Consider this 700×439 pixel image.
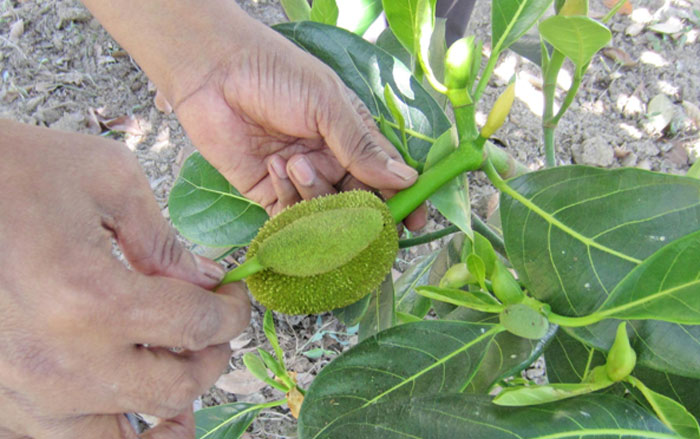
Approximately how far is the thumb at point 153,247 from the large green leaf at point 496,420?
0.74 feet

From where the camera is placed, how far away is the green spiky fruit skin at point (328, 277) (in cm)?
59

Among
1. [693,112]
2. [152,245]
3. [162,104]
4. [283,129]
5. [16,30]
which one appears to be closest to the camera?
[152,245]

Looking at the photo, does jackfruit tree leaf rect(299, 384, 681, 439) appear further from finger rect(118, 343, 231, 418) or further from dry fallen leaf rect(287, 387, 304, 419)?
dry fallen leaf rect(287, 387, 304, 419)

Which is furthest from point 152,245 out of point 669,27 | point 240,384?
point 669,27

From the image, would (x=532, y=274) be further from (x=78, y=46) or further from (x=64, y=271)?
(x=78, y=46)

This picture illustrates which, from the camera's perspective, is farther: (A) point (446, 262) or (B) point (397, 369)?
(A) point (446, 262)

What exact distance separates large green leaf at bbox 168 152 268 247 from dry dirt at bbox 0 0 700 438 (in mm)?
544

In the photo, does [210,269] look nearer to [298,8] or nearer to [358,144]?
[358,144]

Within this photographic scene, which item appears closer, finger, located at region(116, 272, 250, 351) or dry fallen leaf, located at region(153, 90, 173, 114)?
finger, located at region(116, 272, 250, 351)

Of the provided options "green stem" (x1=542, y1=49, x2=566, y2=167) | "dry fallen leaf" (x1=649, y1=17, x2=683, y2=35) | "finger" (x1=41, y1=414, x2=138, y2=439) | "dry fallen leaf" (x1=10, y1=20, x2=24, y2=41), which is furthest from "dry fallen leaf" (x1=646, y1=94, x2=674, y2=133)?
"dry fallen leaf" (x1=10, y1=20, x2=24, y2=41)

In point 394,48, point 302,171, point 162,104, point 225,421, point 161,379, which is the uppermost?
point 394,48

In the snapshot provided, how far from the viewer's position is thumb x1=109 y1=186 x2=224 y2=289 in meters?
0.56

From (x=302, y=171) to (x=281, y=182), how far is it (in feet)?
0.14

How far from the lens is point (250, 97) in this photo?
754 mm
